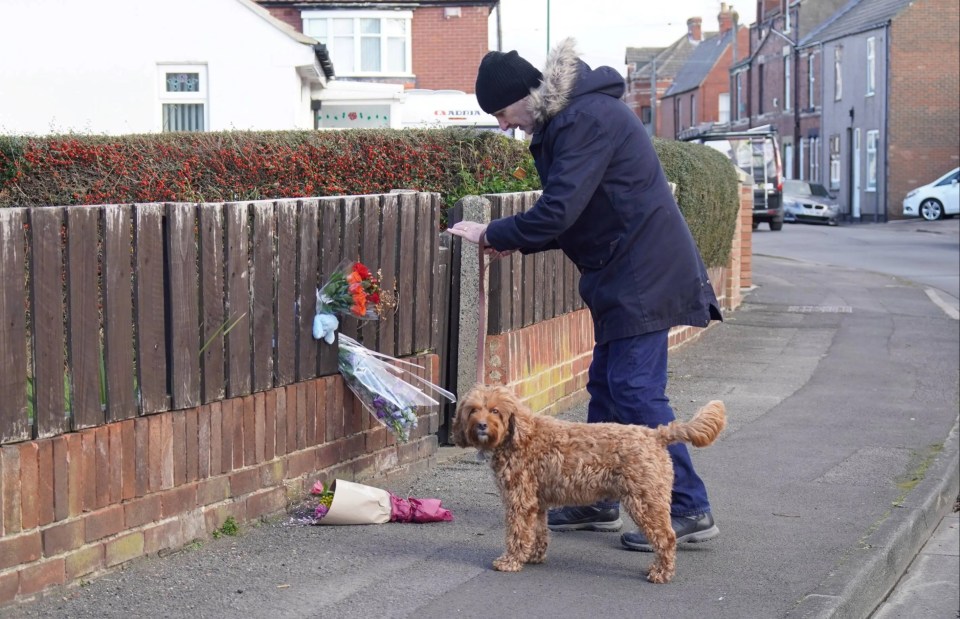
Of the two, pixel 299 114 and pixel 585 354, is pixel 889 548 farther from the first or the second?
pixel 299 114

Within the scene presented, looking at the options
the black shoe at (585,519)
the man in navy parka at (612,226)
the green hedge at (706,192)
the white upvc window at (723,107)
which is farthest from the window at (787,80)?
the man in navy parka at (612,226)

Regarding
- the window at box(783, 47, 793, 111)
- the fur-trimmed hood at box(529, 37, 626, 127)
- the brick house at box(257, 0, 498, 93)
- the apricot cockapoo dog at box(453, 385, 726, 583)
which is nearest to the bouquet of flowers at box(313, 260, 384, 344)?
the apricot cockapoo dog at box(453, 385, 726, 583)

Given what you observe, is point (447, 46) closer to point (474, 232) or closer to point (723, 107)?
point (474, 232)

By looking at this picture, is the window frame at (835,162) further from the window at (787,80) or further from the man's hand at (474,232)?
the man's hand at (474,232)

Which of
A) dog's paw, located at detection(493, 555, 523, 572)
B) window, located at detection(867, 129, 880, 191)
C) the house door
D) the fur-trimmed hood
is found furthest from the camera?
the house door

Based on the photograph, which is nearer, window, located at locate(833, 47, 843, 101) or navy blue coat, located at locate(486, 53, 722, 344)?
navy blue coat, located at locate(486, 53, 722, 344)

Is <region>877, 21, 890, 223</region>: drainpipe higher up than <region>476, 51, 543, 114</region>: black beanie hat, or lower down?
higher up

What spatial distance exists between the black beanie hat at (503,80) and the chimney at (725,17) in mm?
77982

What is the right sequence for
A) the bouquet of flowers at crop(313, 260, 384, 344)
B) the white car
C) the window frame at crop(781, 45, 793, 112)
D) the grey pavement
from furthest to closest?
the window frame at crop(781, 45, 793, 112), the white car, the bouquet of flowers at crop(313, 260, 384, 344), the grey pavement

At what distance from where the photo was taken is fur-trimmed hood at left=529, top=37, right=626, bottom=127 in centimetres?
509

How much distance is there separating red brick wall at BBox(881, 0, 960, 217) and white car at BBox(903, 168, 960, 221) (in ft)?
11.5

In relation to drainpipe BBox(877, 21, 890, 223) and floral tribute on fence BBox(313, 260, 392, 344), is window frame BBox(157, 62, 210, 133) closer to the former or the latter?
floral tribute on fence BBox(313, 260, 392, 344)

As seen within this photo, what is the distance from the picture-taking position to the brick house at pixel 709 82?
77.9 metres

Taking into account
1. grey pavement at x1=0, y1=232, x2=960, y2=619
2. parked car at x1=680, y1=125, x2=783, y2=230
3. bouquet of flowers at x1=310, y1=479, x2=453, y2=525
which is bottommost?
grey pavement at x1=0, y1=232, x2=960, y2=619
